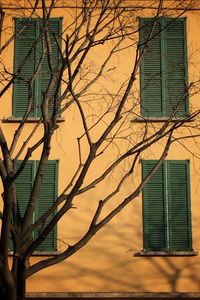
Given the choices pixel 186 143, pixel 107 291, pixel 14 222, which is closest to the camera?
pixel 14 222

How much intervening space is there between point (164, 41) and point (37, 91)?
2.94m

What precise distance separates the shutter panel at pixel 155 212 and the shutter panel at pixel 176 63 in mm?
1412

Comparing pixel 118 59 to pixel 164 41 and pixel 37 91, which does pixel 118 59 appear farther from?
pixel 37 91

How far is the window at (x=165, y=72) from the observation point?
11969 mm

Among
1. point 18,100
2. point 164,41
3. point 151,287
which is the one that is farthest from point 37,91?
point 151,287

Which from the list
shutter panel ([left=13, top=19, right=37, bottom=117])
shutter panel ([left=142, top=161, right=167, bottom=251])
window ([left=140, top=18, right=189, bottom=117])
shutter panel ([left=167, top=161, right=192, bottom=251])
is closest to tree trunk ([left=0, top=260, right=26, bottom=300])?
shutter panel ([left=142, top=161, right=167, bottom=251])

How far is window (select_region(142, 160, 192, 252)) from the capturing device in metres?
11.2

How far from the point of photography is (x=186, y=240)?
11.2m

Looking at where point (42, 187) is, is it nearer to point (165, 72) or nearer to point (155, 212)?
point (155, 212)

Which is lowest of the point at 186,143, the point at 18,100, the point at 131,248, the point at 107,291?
the point at 107,291

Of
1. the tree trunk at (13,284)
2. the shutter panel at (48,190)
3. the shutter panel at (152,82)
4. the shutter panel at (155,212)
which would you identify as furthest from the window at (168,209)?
the tree trunk at (13,284)

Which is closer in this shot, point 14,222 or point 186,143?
point 14,222

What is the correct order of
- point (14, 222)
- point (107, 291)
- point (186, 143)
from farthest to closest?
point (186, 143) < point (107, 291) < point (14, 222)

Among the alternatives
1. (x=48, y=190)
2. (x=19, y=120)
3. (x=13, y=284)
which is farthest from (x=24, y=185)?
(x=13, y=284)
